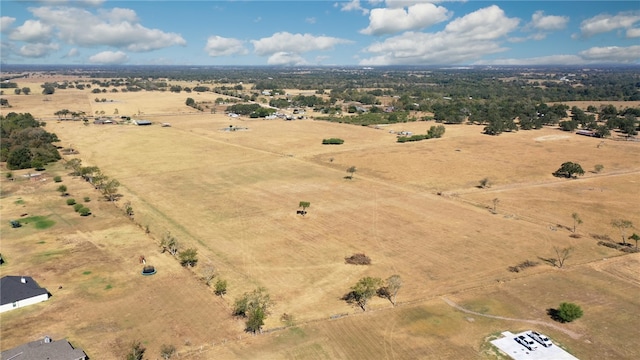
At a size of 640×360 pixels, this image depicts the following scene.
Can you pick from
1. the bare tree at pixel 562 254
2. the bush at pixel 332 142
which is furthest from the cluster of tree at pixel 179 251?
the bush at pixel 332 142

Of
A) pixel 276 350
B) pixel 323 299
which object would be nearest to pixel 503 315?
pixel 323 299

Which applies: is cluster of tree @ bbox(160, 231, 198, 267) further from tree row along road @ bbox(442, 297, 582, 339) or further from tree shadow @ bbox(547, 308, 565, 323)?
tree shadow @ bbox(547, 308, 565, 323)

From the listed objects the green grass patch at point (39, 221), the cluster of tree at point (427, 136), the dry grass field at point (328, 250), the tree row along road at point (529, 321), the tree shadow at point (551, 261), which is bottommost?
the tree shadow at point (551, 261)

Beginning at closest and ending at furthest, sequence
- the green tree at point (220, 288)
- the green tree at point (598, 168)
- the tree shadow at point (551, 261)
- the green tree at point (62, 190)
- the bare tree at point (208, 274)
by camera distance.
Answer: the green tree at point (220, 288), the bare tree at point (208, 274), the tree shadow at point (551, 261), the green tree at point (62, 190), the green tree at point (598, 168)

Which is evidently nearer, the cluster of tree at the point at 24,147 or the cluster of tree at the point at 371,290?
the cluster of tree at the point at 371,290

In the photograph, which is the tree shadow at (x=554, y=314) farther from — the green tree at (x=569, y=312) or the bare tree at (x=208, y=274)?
the bare tree at (x=208, y=274)

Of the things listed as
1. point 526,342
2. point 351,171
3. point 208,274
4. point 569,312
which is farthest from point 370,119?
point 526,342

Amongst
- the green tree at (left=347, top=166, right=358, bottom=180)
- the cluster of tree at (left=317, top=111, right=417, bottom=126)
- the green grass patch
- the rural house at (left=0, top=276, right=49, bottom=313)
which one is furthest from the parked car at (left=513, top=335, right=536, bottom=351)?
the cluster of tree at (left=317, top=111, right=417, bottom=126)
